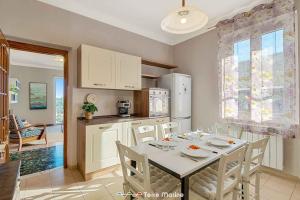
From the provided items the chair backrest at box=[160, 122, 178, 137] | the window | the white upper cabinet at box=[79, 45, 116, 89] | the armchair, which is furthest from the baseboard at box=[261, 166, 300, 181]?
the armchair

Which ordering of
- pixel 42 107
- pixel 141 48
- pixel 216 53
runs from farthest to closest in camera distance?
pixel 42 107, pixel 141 48, pixel 216 53

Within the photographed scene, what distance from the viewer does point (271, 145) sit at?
2.39m

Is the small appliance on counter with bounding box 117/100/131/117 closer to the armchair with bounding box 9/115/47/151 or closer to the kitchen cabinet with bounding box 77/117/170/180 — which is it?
the kitchen cabinet with bounding box 77/117/170/180

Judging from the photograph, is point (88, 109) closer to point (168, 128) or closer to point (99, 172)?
point (99, 172)

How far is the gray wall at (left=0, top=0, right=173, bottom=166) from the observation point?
2.22 metres

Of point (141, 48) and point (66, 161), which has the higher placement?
point (141, 48)

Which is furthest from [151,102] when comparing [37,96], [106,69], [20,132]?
[37,96]

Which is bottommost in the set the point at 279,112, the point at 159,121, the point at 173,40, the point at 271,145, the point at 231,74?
the point at 271,145

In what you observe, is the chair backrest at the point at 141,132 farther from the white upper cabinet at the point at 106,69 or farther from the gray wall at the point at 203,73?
the gray wall at the point at 203,73

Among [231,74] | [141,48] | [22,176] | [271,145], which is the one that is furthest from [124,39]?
[271,145]

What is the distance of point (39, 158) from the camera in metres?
3.20

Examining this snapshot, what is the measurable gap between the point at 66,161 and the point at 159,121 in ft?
5.97

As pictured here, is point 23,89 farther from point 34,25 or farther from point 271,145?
point 271,145

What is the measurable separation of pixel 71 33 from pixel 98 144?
1889 mm
